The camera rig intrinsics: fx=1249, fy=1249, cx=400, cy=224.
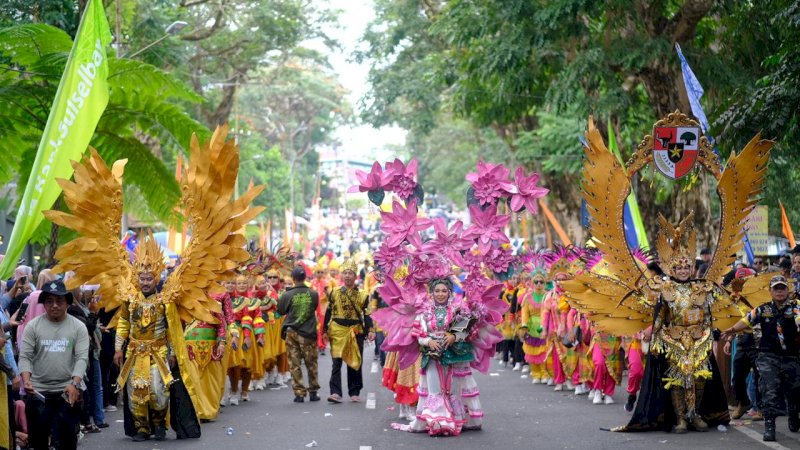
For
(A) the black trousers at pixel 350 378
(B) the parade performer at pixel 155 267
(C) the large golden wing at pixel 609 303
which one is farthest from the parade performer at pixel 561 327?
(B) the parade performer at pixel 155 267

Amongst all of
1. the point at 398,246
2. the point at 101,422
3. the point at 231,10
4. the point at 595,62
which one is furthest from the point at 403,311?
the point at 231,10

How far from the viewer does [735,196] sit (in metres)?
13.1

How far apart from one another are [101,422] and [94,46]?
5027 millimetres

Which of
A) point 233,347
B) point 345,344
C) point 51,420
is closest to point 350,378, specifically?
point 345,344

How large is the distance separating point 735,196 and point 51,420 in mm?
7209

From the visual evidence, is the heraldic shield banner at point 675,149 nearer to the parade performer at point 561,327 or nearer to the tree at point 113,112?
the parade performer at point 561,327

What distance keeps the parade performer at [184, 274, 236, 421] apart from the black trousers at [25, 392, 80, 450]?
12.7 ft

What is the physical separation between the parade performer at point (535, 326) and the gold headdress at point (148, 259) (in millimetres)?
8303

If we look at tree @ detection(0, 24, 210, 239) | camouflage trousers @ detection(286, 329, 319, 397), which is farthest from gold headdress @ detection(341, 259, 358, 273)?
tree @ detection(0, 24, 210, 239)

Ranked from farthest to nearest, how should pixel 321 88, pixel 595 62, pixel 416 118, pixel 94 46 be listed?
pixel 321 88
pixel 416 118
pixel 595 62
pixel 94 46

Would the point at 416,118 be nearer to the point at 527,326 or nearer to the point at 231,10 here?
the point at 231,10

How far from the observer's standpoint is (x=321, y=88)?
70125mm

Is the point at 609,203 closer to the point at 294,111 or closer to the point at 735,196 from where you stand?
the point at 735,196

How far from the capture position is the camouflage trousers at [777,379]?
1216cm
